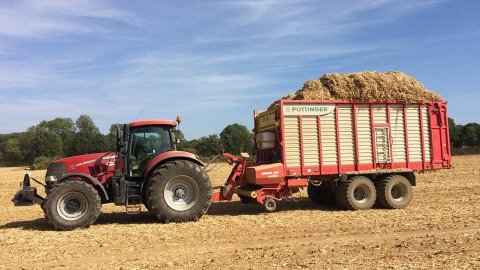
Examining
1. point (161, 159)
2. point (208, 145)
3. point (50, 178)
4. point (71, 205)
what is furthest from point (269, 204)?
point (208, 145)

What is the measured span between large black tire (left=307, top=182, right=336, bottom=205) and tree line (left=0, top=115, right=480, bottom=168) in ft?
93.6

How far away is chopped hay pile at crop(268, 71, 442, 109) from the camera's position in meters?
11.1

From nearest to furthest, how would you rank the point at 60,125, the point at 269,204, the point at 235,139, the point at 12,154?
the point at 269,204
the point at 235,139
the point at 12,154
the point at 60,125

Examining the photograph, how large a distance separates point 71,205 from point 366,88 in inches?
297

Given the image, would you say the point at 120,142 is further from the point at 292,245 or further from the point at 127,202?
the point at 292,245

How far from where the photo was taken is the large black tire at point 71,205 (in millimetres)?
8508

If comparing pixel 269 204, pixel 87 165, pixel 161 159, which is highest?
pixel 161 159

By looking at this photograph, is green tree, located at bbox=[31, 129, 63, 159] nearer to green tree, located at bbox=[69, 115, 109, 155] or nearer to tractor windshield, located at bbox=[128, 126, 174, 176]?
green tree, located at bbox=[69, 115, 109, 155]

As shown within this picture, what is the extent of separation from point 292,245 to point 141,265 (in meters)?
2.44

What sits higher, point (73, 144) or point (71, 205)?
point (73, 144)

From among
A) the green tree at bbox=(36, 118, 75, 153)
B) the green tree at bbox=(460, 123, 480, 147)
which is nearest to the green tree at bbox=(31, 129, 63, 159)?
the green tree at bbox=(36, 118, 75, 153)

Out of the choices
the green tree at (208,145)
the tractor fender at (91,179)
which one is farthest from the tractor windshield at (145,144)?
the green tree at (208,145)

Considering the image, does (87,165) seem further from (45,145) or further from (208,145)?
(45,145)

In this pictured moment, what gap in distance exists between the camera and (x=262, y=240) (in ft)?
24.6
